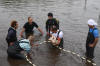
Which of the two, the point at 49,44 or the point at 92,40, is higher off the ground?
the point at 92,40

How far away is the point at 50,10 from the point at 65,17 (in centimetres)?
274

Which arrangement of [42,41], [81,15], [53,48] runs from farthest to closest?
[81,15]
[42,41]
[53,48]

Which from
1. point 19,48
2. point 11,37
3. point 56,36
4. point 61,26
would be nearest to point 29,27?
point 56,36

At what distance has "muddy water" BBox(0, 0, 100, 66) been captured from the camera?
937cm

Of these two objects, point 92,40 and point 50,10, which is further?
point 50,10

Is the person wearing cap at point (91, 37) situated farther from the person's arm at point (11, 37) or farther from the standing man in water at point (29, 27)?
the standing man in water at point (29, 27)

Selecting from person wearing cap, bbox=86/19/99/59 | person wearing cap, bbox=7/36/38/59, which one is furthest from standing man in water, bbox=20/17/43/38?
person wearing cap, bbox=86/19/99/59

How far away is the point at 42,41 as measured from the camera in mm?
11742

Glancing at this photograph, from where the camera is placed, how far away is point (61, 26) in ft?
47.4

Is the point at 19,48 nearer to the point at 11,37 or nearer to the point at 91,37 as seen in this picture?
the point at 11,37

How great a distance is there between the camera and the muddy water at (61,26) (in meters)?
→ 9.37

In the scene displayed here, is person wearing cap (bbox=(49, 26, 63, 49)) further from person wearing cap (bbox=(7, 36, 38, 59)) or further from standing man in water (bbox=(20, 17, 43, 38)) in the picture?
standing man in water (bbox=(20, 17, 43, 38))

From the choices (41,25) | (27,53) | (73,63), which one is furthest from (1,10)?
(73,63)

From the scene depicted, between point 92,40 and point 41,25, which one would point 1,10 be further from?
point 92,40
